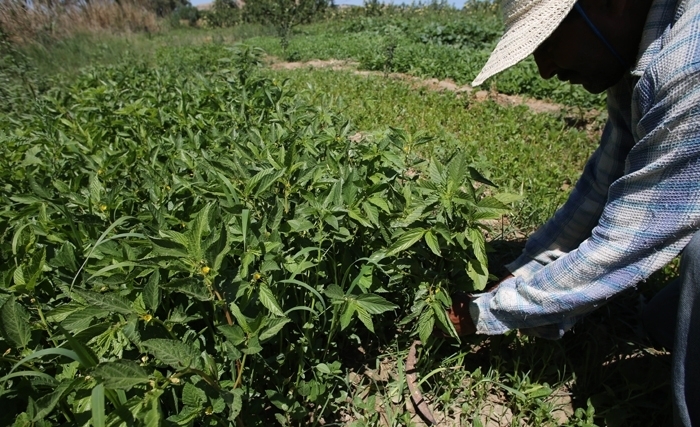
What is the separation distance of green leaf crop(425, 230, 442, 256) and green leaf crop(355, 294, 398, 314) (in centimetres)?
20

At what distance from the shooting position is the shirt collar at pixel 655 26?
46.1 inches

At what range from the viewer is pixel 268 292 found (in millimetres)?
1269

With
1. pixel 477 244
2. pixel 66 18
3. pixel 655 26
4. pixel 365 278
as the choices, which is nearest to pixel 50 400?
pixel 365 278

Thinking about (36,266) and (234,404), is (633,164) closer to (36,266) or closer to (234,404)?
(234,404)

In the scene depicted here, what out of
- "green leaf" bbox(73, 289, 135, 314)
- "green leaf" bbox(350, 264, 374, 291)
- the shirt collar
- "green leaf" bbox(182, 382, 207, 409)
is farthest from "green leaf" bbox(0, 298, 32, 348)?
the shirt collar

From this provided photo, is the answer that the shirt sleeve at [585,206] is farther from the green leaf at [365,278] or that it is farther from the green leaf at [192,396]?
the green leaf at [192,396]

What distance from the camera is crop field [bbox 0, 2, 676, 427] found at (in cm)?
112

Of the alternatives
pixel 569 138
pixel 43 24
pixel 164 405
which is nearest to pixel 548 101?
pixel 569 138

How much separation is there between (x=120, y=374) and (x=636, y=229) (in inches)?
50.3

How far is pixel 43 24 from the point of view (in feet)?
27.2

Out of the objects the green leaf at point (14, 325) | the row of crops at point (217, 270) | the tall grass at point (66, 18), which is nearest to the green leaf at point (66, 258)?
the row of crops at point (217, 270)

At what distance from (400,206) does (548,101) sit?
4709 mm

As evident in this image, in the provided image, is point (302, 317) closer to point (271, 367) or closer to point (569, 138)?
point (271, 367)

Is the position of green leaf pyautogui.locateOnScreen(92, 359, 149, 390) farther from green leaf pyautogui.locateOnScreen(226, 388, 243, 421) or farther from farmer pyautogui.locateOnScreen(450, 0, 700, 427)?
farmer pyautogui.locateOnScreen(450, 0, 700, 427)
